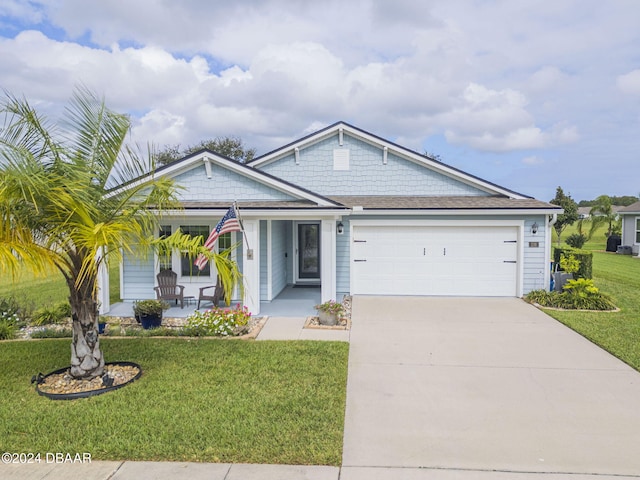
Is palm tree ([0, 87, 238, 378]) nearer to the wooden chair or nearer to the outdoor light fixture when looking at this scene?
the wooden chair

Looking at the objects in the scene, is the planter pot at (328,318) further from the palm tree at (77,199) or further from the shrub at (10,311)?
the shrub at (10,311)

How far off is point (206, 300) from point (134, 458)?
6.80m

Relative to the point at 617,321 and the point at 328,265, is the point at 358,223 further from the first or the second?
the point at 617,321

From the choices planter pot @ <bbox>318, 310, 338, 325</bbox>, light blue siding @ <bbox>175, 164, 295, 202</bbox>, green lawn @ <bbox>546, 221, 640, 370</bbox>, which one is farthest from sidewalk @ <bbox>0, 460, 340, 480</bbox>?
light blue siding @ <bbox>175, 164, 295, 202</bbox>

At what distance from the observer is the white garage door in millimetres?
12117

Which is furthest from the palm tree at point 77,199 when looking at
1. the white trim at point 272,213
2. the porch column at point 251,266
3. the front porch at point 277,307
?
the front porch at point 277,307

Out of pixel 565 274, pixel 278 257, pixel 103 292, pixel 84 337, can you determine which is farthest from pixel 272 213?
pixel 565 274

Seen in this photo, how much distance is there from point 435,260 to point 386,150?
4143mm

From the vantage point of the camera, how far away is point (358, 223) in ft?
40.4

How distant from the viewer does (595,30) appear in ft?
38.3

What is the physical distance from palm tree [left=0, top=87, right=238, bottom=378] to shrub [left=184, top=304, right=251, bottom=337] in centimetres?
230

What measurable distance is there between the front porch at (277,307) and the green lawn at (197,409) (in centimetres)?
280

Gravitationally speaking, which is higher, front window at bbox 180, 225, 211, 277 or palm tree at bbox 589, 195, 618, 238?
palm tree at bbox 589, 195, 618, 238

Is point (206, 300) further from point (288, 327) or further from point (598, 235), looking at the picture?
point (598, 235)
